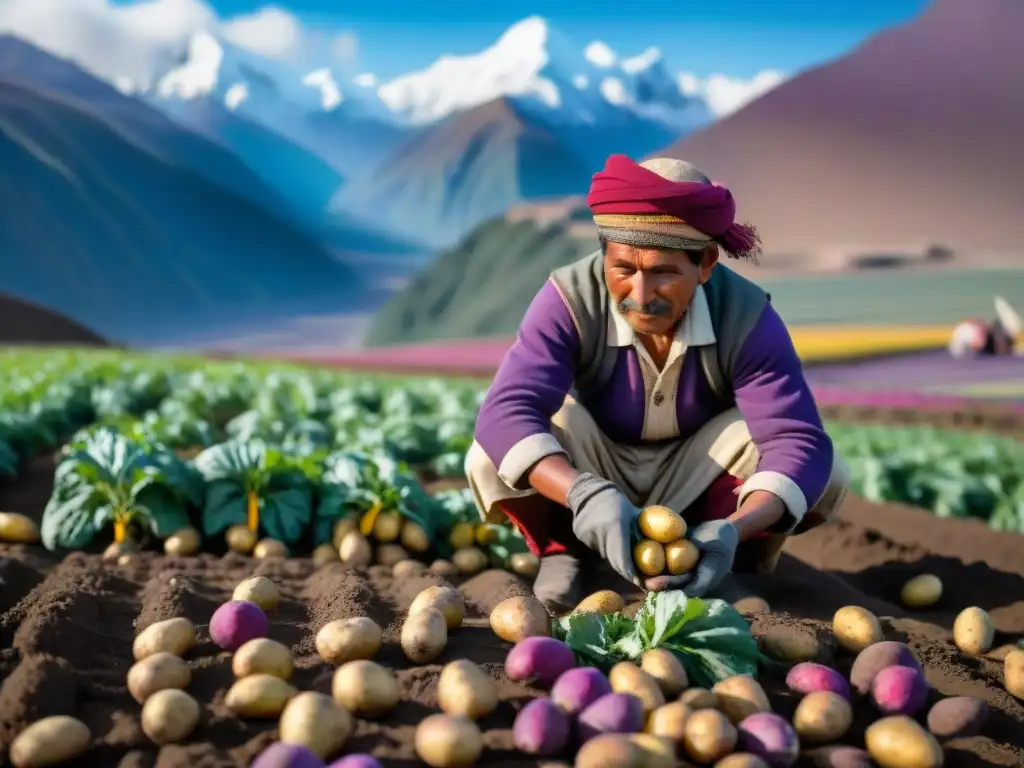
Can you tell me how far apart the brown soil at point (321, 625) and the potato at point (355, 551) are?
5.8 inches

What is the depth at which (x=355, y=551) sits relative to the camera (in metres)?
3.75

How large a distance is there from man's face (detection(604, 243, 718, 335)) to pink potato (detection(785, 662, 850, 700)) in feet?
3.61

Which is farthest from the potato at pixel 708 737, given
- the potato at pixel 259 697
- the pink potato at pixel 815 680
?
the potato at pixel 259 697

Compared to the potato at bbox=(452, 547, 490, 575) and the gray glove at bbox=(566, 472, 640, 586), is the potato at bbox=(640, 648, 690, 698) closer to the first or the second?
the gray glove at bbox=(566, 472, 640, 586)

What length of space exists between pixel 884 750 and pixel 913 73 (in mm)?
28475

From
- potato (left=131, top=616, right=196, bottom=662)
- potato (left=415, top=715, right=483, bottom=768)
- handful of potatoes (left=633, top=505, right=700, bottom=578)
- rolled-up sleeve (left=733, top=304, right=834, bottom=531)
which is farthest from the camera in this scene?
rolled-up sleeve (left=733, top=304, right=834, bottom=531)

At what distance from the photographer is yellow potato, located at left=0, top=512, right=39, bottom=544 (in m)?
3.84

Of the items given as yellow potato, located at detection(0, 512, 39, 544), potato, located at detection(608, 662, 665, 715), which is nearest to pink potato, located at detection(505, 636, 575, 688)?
potato, located at detection(608, 662, 665, 715)

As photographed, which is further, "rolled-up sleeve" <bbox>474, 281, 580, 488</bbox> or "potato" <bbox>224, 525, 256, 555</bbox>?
"potato" <bbox>224, 525, 256, 555</bbox>

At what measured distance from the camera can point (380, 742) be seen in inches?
80.3

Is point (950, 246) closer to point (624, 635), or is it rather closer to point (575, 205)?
point (575, 205)

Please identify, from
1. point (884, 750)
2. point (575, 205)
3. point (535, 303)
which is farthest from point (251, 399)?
point (575, 205)

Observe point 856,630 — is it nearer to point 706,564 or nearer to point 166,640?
point 706,564

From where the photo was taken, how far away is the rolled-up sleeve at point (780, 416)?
2975 mm
